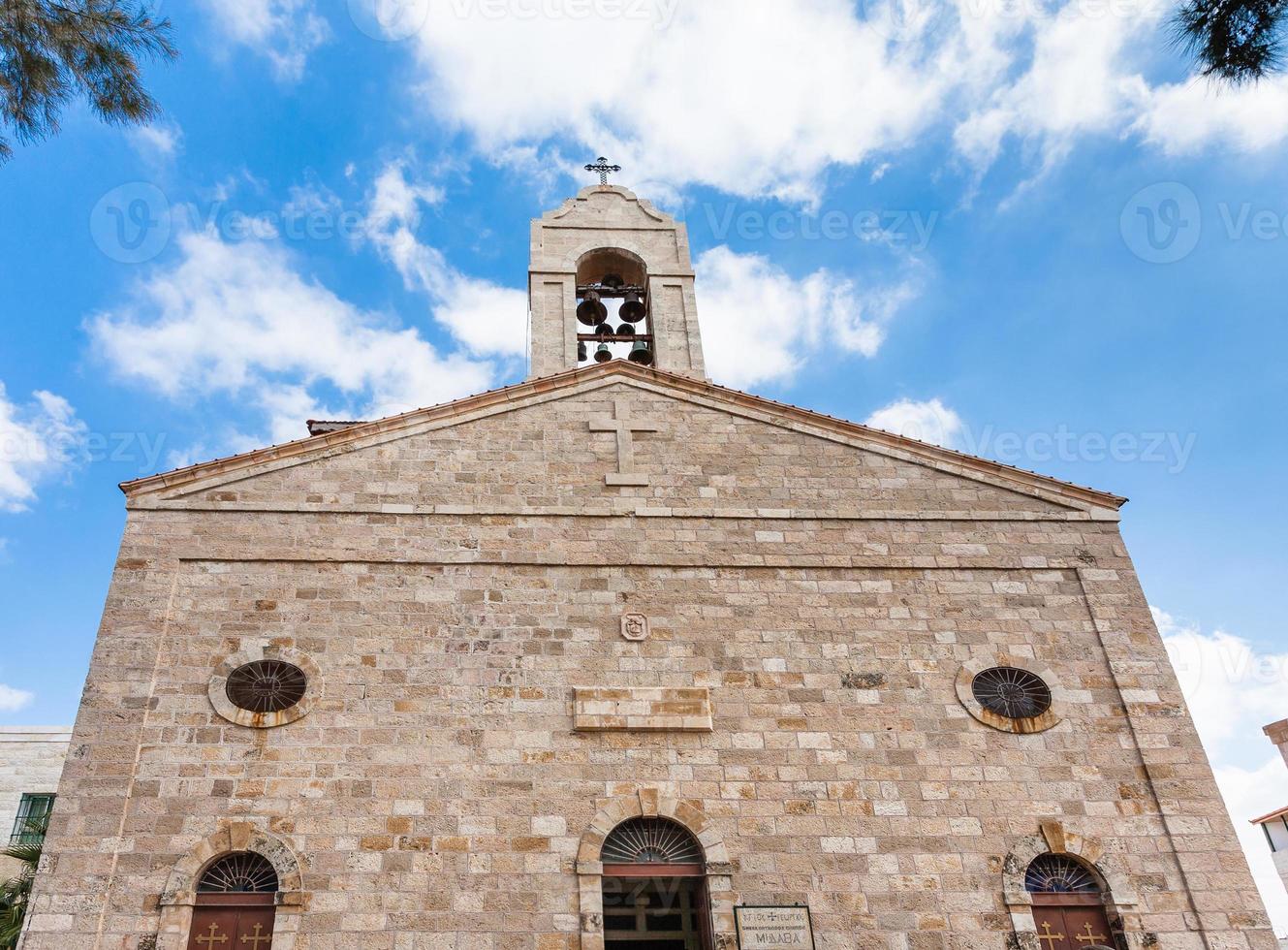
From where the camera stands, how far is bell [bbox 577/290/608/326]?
49.9 feet

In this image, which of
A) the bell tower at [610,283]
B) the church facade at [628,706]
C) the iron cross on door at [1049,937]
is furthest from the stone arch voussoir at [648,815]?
the bell tower at [610,283]

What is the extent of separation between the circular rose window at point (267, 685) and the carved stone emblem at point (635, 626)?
11.1 ft

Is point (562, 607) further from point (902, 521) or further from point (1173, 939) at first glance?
point (1173, 939)

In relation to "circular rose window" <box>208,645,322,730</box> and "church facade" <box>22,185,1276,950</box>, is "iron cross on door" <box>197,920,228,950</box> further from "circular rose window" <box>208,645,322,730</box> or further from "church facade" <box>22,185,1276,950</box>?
"circular rose window" <box>208,645,322,730</box>

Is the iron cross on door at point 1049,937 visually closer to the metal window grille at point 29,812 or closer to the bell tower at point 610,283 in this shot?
the bell tower at point 610,283

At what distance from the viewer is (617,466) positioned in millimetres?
11961

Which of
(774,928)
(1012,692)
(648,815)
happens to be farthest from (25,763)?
(1012,692)

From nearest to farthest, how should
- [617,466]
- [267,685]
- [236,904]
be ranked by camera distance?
[236,904] → [267,685] → [617,466]

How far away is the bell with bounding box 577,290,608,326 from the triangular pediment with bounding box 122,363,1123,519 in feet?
8.75

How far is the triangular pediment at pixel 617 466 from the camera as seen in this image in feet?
37.6

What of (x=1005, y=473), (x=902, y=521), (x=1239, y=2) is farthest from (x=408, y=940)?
(x=1239, y=2)

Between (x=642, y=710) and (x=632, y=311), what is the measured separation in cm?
717

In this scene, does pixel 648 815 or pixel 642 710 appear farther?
pixel 642 710

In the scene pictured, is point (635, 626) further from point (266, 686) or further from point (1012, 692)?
point (1012, 692)
